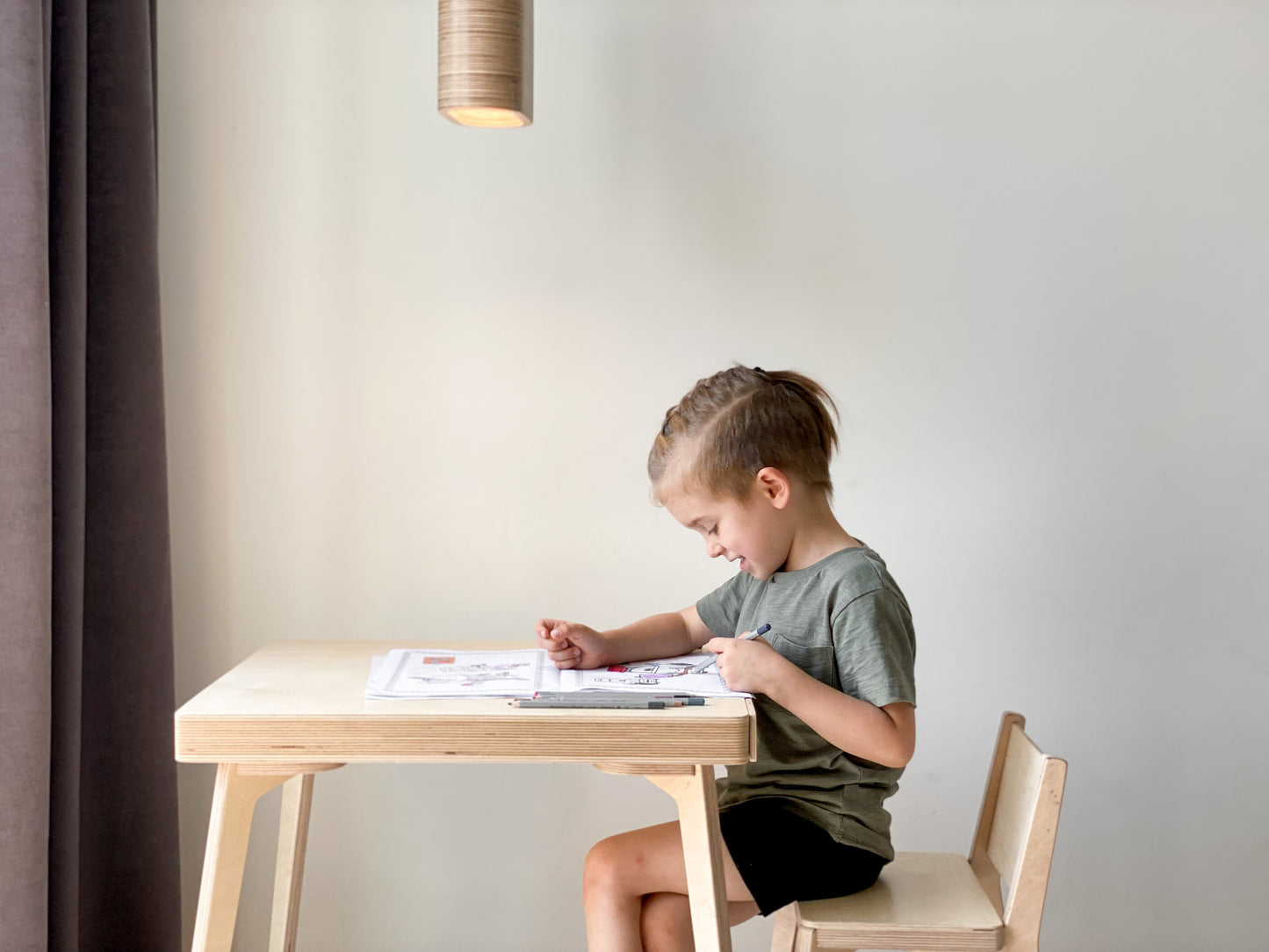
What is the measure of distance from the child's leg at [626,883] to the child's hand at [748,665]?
21cm

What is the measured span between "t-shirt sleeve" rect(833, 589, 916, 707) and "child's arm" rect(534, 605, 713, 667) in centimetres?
28

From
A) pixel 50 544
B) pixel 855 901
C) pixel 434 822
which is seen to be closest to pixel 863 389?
pixel 855 901

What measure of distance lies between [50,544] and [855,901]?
1.03m

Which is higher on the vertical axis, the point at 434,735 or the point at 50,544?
the point at 50,544

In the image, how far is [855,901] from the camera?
1.29 metres

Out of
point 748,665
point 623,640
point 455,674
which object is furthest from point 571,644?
point 748,665

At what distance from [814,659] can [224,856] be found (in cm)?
65

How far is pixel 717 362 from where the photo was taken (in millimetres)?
1847

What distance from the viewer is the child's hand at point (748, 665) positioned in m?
1.19

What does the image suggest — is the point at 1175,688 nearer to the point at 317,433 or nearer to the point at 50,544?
the point at 317,433

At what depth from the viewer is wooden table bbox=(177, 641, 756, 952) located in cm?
107

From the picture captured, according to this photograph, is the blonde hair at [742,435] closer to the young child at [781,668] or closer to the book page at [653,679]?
the young child at [781,668]

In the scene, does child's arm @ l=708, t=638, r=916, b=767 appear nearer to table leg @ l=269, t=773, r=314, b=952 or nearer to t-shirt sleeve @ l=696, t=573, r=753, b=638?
t-shirt sleeve @ l=696, t=573, r=753, b=638

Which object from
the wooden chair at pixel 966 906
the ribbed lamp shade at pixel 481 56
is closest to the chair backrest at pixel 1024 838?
the wooden chair at pixel 966 906
